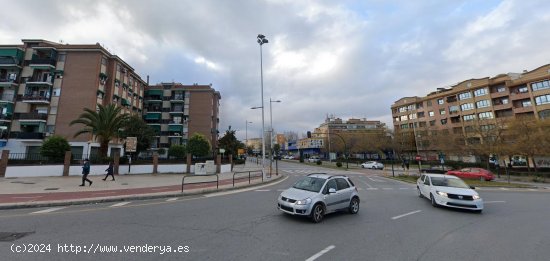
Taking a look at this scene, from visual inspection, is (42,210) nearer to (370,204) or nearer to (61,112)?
(370,204)

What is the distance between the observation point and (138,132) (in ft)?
126

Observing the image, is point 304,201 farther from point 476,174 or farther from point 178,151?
point 178,151

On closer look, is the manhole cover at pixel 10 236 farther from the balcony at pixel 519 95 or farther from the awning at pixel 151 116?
the balcony at pixel 519 95

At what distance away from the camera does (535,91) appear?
49.1 m

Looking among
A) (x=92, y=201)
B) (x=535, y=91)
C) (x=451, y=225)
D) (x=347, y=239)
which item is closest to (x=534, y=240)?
(x=451, y=225)

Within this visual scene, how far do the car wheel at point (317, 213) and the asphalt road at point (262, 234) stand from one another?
0.25 m

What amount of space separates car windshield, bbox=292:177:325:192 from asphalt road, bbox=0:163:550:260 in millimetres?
1116

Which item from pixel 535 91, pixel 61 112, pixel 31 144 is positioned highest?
pixel 535 91

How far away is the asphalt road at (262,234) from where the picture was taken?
523 centimetres

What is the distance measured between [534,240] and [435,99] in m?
76.3

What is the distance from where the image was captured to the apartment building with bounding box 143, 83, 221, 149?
55125 millimetres

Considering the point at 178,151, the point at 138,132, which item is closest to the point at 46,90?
the point at 138,132

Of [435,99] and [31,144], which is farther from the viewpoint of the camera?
[435,99]

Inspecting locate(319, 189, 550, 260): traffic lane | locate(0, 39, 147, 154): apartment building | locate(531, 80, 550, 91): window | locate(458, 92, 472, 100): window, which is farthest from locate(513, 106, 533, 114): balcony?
locate(0, 39, 147, 154): apartment building
